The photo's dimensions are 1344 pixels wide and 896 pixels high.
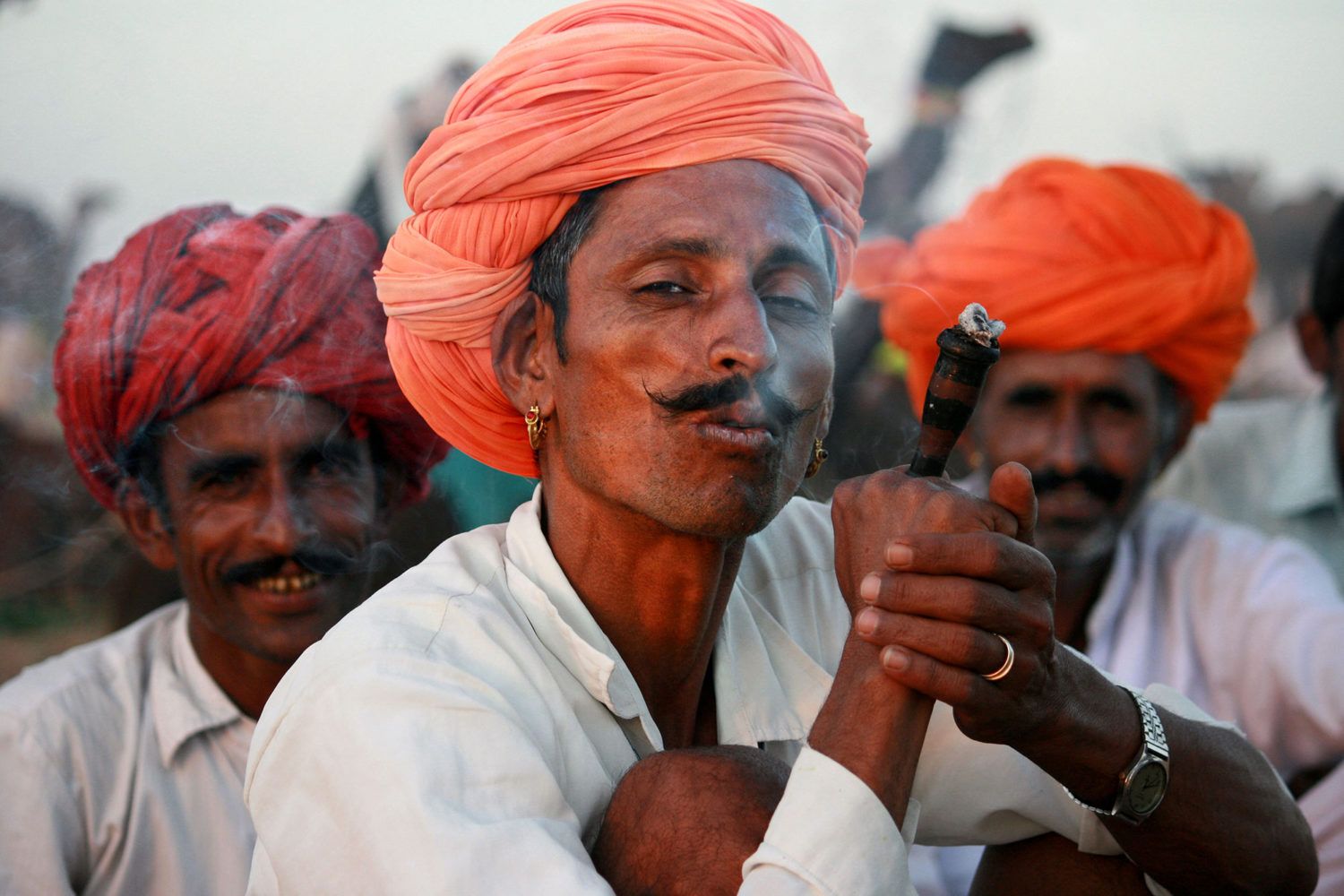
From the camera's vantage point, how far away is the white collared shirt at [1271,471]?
17.0 ft

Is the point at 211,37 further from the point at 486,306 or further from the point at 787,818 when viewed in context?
the point at 787,818

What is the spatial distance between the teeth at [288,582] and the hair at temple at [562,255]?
2.87 feet

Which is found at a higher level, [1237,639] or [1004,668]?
[1004,668]

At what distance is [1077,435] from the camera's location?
429cm

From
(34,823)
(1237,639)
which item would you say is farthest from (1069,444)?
(34,823)

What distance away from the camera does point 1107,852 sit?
2.56m

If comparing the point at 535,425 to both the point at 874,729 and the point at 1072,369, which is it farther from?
the point at 1072,369

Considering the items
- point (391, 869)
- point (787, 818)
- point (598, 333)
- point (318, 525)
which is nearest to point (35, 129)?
point (318, 525)

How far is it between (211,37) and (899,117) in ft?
7.00

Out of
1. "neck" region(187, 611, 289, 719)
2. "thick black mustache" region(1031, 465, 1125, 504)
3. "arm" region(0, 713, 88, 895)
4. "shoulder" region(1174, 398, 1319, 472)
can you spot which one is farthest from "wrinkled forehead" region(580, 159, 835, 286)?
"shoulder" region(1174, 398, 1319, 472)

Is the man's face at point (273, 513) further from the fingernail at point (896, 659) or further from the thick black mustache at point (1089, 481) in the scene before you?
the thick black mustache at point (1089, 481)

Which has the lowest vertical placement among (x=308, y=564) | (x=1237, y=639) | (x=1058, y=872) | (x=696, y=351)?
(x=1237, y=639)

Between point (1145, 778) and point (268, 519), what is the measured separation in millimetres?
1784

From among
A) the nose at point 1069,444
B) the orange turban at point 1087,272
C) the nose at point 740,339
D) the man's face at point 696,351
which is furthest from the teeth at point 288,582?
the nose at point 1069,444
